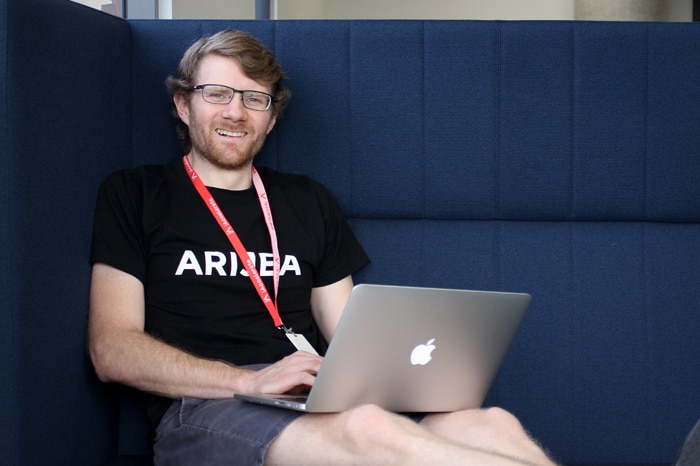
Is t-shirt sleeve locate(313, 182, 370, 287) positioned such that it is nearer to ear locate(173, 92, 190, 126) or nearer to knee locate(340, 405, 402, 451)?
ear locate(173, 92, 190, 126)

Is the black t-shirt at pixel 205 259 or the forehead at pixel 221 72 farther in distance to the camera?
the forehead at pixel 221 72

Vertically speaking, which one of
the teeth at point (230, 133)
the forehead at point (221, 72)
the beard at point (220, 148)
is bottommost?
the beard at point (220, 148)

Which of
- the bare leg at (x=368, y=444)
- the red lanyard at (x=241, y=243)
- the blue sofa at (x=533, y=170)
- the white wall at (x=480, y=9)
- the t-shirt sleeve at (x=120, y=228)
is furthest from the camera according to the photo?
the white wall at (x=480, y=9)

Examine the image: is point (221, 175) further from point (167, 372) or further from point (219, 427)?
point (219, 427)

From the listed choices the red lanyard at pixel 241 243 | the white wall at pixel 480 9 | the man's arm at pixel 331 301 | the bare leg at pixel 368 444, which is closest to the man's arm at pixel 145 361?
the bare leg at pixel 368 444

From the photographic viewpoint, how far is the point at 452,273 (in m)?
2.47

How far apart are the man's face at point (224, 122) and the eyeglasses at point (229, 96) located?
0.01 metres

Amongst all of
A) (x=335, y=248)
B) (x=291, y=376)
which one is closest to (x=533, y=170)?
(x=335, y=248)

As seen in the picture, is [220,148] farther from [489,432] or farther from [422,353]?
[489,432]

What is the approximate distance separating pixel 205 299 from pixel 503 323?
0.73 metres

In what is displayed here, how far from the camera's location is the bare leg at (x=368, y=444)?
60.6 inches

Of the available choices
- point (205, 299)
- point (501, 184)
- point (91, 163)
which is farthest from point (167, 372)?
→ point (501, 184)

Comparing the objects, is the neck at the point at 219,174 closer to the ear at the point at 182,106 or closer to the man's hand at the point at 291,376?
the ear at the point at 182,106

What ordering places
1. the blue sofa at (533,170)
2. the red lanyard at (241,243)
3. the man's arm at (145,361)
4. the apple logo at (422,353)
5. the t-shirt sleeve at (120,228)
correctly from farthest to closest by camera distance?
the blue sofa at (533,170), the red lanyard at (241,243), the t-shirt sleeve at (120,228), the man's arm at (145,361), the apple logo at (422,353)
